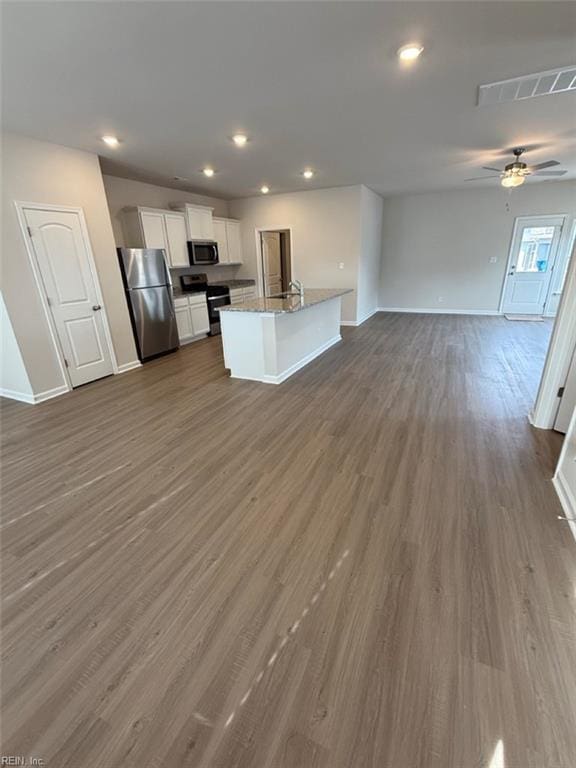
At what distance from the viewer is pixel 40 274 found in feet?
12.5

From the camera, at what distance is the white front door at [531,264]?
718 cm

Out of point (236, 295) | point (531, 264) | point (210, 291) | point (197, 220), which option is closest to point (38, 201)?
point (197, 220)

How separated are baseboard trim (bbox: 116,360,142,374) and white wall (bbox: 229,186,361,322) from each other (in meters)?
3.90

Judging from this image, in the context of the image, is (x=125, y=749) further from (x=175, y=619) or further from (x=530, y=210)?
(x=530, y=210)

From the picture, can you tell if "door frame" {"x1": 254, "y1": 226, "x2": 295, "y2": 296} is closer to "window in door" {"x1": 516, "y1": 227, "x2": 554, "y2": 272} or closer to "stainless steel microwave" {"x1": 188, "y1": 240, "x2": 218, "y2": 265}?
"stainless steel microwave" {"x1": 188, "y1": 240, "x2": 218, "y2": 265}

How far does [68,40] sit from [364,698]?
12.1 ft

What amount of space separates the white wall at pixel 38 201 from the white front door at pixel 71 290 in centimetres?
14

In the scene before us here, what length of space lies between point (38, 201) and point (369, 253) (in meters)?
5.99

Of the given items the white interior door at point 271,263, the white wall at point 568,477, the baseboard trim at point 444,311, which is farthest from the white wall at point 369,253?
the white wall at point 568,477

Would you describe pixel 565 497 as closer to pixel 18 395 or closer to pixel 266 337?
pixel 266 337

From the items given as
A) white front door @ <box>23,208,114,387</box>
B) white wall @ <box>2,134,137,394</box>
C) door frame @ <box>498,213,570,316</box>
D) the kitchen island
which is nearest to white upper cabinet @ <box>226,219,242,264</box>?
white wall @ <box>2,134,137,394</box>

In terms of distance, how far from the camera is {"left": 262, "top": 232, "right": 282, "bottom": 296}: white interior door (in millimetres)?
8019

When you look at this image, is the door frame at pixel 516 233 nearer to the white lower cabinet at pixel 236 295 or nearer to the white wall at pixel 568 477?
the white lower cabinet at pixel 236 295

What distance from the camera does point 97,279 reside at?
4410 mm
